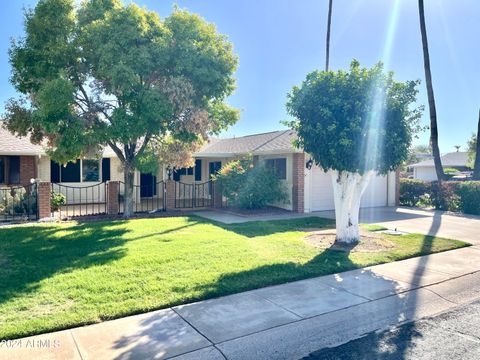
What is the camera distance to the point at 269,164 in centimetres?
1791

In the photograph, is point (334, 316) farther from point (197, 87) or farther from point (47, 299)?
point (197, 87)

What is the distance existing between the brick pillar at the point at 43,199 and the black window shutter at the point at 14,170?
478 cm

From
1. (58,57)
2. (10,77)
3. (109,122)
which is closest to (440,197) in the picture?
(109,122)

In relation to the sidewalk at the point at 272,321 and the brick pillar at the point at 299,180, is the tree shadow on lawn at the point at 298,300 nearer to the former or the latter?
the sidewalk at the point at 272,321

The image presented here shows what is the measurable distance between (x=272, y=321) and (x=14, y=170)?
52.9 ft

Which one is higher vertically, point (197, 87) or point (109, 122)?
point (197, 87)

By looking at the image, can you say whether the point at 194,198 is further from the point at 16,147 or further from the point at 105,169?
the point at 16,147

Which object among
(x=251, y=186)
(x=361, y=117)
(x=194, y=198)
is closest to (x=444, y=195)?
(x=251, y=186)

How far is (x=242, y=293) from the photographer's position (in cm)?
601

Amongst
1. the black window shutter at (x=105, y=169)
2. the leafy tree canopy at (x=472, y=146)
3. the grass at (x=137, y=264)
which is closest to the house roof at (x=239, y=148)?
the black window shutter at (x=105, y=169)

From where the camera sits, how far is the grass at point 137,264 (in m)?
5.30

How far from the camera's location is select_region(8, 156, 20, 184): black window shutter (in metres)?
16.8

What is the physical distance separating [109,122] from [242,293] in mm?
8270

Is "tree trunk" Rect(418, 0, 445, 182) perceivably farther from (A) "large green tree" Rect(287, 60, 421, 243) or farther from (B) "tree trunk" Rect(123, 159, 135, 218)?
(B) "tree trunk" Rect(123, 159, 135, 218)
